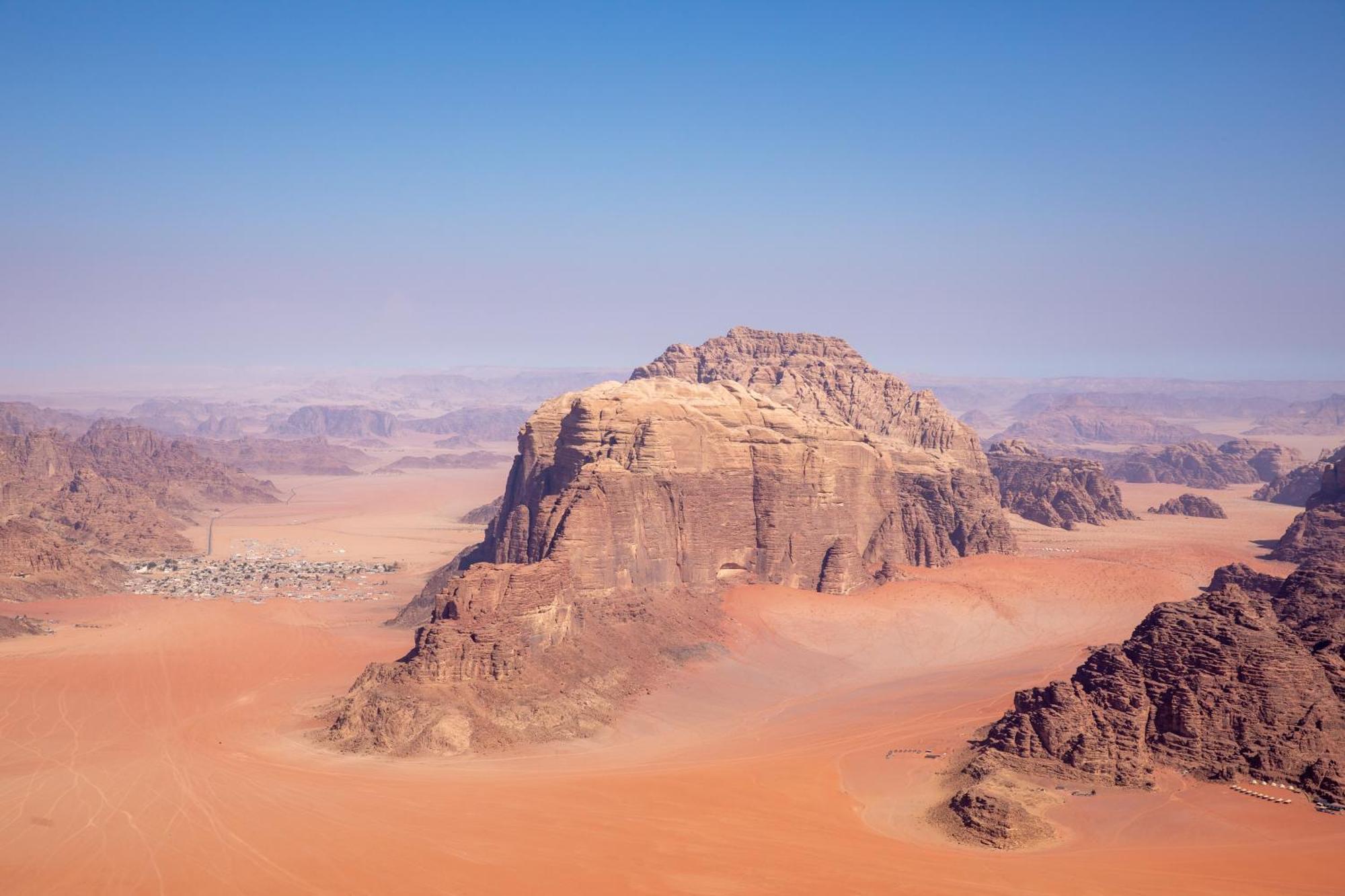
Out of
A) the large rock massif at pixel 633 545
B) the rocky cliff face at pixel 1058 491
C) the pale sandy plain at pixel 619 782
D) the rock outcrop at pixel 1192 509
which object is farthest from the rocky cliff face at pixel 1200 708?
the rock outcrop at pixel 1192 509

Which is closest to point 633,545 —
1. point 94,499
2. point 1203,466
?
point 94,499

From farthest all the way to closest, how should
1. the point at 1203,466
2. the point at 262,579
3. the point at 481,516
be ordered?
1. the point at 1203,466
2. the point at 481,516
3. the point at 262,579

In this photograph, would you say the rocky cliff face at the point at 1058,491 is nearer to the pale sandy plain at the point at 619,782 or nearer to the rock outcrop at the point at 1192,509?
the rock outcrop at the point at 1192,509

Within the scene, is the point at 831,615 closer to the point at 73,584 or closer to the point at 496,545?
the point at 496,545

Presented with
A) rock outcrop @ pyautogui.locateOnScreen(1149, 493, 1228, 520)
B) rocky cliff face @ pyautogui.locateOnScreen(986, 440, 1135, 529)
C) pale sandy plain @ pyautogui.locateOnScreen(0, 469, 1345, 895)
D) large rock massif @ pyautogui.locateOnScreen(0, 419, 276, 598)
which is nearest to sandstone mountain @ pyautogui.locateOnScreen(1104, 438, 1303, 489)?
rock outcrop @ pyautogui.locateOnScreen(1149, 493, 1228, 520)

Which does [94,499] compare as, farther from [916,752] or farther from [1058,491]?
[1058,491]

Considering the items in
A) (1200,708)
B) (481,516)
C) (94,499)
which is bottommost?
(481,516)

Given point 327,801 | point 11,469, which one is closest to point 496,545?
point 327,801
